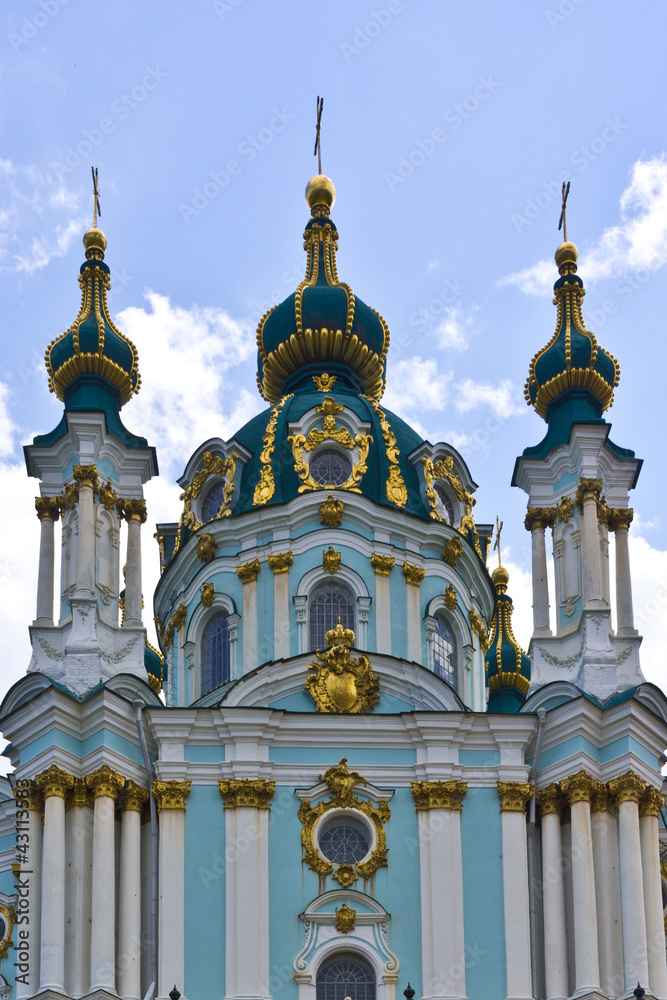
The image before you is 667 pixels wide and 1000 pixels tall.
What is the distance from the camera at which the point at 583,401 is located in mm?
31203

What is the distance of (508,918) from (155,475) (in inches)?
311

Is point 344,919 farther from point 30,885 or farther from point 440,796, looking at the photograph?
point 30,885

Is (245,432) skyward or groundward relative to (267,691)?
skyward

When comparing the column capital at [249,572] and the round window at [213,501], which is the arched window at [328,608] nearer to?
the column capital at [249,572]

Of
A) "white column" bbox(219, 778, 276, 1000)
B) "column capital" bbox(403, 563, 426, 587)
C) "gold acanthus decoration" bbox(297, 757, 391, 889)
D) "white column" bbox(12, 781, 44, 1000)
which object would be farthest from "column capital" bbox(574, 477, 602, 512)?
"white column" bbox(12, 781, 44, 1000)

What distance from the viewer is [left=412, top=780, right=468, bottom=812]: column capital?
28.0 metres

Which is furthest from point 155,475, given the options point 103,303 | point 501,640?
point 501,640

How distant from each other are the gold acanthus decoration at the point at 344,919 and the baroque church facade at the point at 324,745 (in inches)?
1.0

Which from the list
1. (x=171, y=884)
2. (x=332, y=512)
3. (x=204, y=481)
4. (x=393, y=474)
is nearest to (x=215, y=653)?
(x=332, y=512)

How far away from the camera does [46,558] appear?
1177 inches

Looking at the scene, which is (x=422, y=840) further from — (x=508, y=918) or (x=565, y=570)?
(x=565, y=570)

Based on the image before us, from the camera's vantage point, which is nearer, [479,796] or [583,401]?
[479,796]

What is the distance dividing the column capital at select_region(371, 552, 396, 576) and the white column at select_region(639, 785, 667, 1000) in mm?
5288

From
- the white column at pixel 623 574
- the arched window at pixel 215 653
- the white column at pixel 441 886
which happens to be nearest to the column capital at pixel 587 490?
the white column at pixel 623 574
